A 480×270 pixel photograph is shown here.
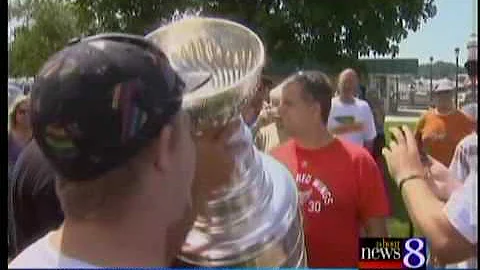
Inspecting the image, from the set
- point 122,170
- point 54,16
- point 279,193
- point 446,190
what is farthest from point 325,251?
point 54,16

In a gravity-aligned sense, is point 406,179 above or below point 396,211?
above

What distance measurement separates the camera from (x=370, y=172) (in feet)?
9.84

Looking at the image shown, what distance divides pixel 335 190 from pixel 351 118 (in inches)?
10.9

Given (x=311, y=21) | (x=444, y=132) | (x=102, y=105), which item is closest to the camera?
(x=102, y=105)

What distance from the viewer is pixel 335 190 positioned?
3.01 metres

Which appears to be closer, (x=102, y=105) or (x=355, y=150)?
(x=102, y=105)

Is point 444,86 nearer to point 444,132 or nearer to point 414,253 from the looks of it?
point 444,132

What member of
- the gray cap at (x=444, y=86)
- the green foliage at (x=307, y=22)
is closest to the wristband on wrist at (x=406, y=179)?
the gray cap at (x=444, y=86)

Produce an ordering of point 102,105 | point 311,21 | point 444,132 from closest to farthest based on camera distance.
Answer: point 102,105
point 444,132
point 311,21

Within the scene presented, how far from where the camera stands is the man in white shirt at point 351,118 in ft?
9.84

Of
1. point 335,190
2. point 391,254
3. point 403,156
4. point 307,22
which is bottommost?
point 391,254

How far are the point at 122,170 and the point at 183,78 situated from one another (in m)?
0.40

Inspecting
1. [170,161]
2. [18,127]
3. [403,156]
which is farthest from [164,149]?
[403,156]

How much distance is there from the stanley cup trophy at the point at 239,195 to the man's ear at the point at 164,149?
21 cm
